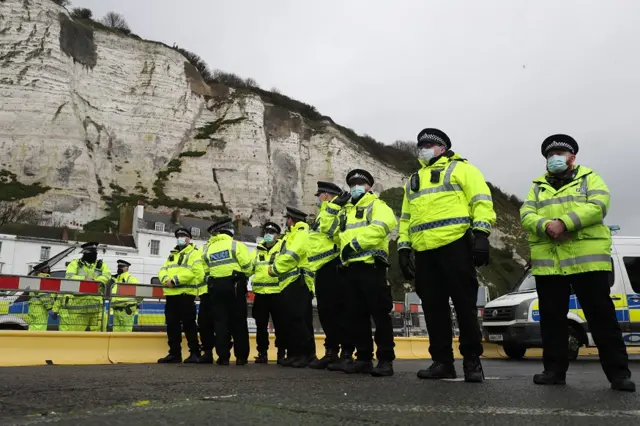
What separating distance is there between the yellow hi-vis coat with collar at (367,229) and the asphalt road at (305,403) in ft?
5.07

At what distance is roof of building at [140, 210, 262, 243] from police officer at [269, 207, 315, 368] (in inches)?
1650

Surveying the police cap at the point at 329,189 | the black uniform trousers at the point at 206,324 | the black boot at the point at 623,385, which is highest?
the police cap at the point at 329,189

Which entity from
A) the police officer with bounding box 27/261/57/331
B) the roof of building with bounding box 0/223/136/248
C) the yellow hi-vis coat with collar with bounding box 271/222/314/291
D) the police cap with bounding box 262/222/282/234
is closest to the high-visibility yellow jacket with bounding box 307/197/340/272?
the yellow hi-vis coat with collar with bounding box 271/222/314/291

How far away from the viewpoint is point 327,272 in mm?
6680

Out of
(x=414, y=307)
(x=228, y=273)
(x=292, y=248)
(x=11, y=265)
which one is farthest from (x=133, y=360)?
(x=11, y=265)

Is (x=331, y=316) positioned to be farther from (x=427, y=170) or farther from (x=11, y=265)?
(x=11, y=265)

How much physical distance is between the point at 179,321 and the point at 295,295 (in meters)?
2.19

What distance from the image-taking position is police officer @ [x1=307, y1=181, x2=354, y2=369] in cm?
645

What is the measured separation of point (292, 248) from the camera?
7289mm

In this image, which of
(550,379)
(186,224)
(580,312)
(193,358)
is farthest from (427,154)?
(186,224)

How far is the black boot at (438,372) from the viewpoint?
4664 millimetres

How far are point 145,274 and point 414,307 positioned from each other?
12031mm

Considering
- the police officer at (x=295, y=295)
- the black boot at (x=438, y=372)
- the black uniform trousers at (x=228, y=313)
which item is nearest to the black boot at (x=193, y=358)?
the black uniform trousers at (x=228, y=313)

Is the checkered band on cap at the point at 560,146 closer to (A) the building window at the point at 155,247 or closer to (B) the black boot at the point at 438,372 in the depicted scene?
(B) the black boot at the point at 438,372
